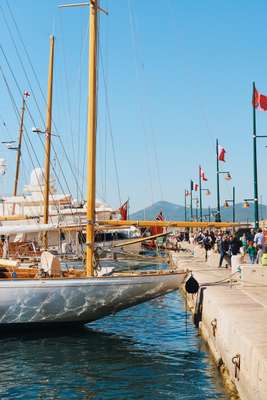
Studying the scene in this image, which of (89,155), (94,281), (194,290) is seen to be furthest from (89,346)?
(89,155)

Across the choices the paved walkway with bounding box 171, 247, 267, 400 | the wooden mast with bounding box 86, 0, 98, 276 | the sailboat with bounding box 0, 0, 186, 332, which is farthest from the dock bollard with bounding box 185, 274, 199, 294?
the wooden mast with bounding box 86, 0, 98, 276

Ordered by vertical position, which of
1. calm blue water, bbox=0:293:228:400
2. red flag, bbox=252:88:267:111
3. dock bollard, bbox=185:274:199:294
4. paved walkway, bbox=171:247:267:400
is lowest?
calm blue water, bbox=0:293:228:400

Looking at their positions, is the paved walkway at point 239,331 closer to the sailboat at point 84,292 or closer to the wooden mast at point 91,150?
the sailboat at point 84,292

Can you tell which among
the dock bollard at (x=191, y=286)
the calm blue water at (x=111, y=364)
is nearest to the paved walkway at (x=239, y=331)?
the dock bollard at (x=191, y=286)

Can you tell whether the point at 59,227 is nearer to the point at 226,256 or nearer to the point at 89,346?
the point at 89,346

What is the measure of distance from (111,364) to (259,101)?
21618 millimetres

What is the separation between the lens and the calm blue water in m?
13.3

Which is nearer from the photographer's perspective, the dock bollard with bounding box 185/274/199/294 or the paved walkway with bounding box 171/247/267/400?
the paved walkway with bounding box 171/247/267/400

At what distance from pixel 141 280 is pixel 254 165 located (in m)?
17.1

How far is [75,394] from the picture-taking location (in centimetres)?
1323

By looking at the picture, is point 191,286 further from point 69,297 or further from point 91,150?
point 91,150

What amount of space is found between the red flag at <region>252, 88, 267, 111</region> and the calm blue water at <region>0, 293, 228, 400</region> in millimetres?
15999

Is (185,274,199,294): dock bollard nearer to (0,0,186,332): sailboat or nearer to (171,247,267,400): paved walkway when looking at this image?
(171,247,267,400): paved walkway

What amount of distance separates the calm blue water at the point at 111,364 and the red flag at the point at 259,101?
1600cm
